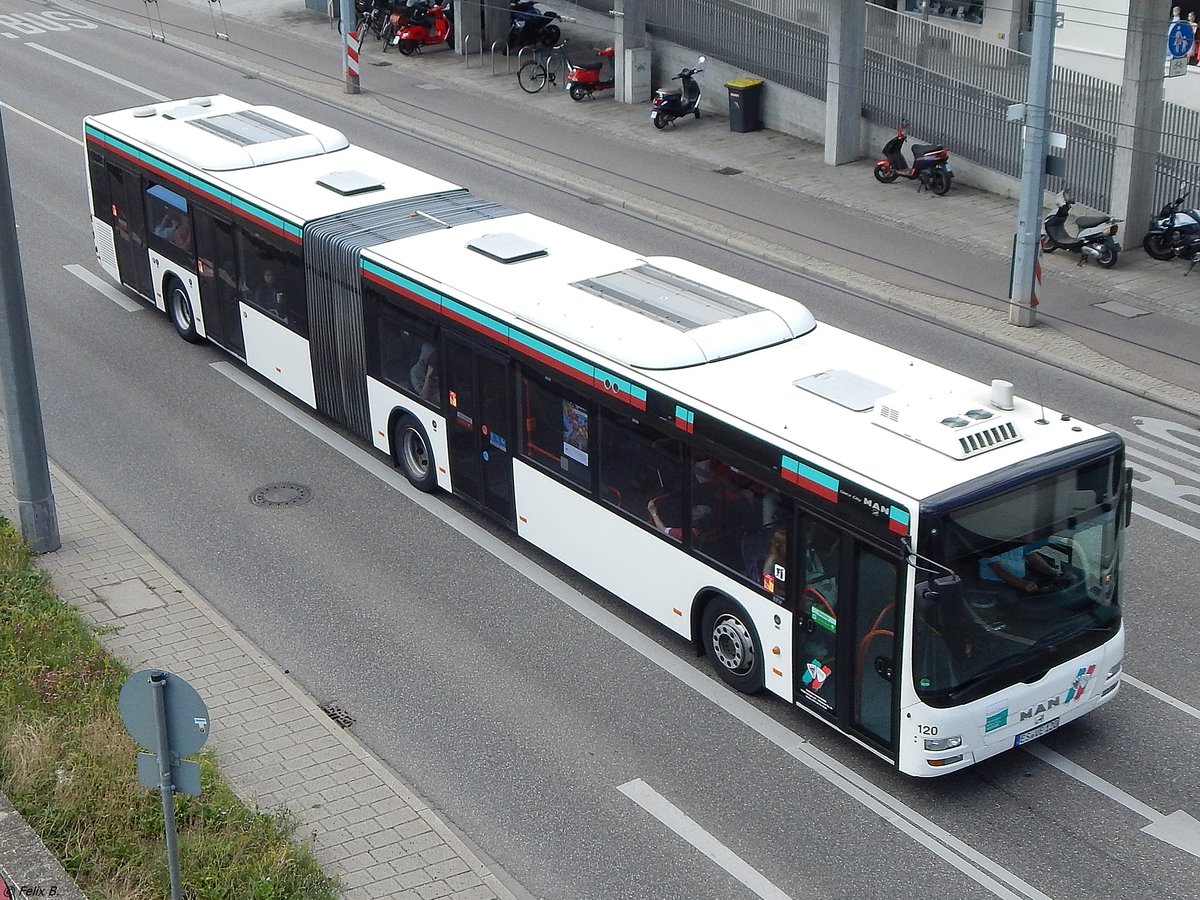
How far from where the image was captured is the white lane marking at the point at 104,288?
19.9 m

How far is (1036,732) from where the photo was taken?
9953 mm

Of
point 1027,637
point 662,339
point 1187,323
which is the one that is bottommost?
point 1187,323

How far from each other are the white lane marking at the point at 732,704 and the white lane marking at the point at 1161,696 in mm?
2363

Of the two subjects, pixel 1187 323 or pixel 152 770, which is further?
pixel 1187 323

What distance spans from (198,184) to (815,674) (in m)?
9.96

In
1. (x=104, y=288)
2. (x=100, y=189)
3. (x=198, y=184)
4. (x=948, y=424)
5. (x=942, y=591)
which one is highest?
(x=948, y=424)

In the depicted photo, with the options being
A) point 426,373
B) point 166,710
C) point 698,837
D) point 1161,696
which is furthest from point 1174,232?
point 166,710

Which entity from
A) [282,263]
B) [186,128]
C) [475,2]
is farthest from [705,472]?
[475,2]

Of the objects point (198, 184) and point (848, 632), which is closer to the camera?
point (848, 632)

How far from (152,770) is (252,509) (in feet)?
23.2

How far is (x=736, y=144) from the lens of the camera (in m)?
28.2

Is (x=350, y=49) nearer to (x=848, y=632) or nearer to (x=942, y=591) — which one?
(x=848, y=632)

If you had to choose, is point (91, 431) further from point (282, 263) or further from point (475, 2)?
point (475, 2)

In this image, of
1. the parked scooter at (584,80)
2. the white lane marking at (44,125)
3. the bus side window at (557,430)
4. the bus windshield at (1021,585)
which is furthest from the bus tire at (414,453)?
the parked scooter at (584,80)
